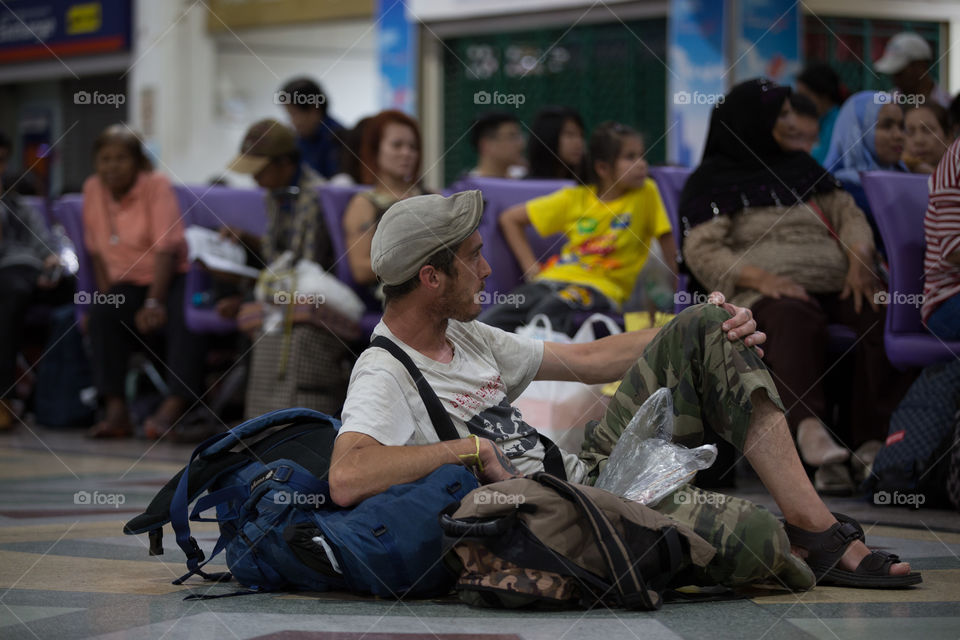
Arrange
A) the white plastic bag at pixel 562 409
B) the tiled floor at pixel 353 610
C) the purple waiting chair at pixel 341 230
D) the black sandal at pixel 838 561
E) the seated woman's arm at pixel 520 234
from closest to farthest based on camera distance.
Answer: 1. the tiled floor at pixel 353 610
2. the black sandal at pixel 838 561
3. the white plastic bag at pixel 562 409
4. the seated woman's arm at pixel 520 234
5. the purple waiting chair at pixel 341 230

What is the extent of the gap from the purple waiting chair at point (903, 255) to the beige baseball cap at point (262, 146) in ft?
9.24

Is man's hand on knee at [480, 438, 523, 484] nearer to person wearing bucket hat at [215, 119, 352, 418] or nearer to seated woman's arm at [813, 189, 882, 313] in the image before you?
seated woman's arm at [813, 189, 882, 313]

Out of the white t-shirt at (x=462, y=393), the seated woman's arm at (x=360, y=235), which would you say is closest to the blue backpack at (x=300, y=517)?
the white t-shirt at (x=462, y=393)

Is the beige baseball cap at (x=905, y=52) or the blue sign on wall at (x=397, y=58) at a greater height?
the blue sign on wall at (x=397, y=58)

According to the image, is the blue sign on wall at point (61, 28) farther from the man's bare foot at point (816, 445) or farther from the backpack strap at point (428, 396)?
the backpack strap at point (428, 396)

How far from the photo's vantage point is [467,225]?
2697mm

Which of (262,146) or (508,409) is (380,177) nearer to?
(262,146)

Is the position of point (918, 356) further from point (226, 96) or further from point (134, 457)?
point (226, 96)

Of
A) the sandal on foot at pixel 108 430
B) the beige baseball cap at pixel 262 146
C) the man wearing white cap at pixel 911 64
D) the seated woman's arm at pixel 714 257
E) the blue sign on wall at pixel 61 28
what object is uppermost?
the blue sign on wall at pixel 61 28

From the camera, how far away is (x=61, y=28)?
16438 millimetres

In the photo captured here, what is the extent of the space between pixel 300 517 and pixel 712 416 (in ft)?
3.03

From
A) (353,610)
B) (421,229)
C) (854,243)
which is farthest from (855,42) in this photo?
(353,610)

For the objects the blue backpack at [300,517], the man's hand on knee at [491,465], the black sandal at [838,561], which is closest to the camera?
the blue backpack at [300,517]

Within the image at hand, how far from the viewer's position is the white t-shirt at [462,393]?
8.51ft
